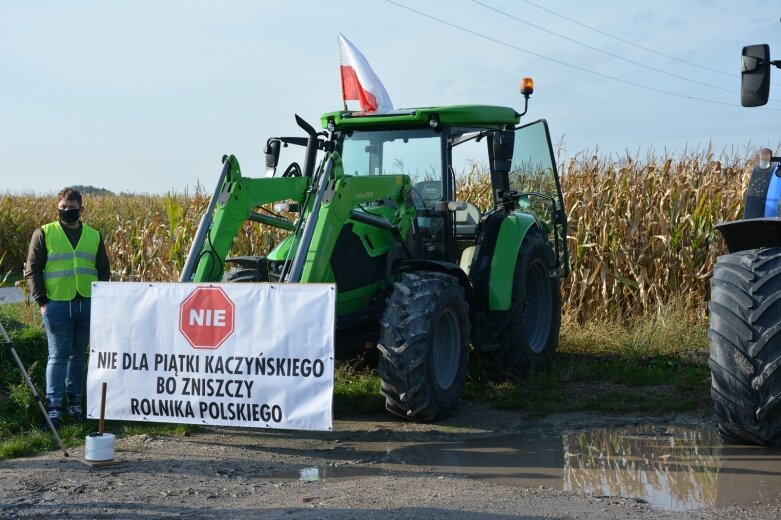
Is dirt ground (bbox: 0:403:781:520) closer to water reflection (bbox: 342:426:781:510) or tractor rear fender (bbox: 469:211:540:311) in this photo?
water reflection (bbox: 342:426:781:510)

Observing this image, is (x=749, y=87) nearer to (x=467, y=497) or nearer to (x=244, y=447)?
(x=467, y=497)

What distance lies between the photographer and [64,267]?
796 centimetres

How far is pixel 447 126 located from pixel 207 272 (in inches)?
105

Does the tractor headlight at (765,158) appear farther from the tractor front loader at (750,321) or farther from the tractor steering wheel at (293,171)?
the tractor steering wheel at (293,171)

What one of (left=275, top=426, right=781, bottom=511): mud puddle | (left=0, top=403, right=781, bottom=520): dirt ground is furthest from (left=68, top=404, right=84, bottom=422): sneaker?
(left=275, top=426, right=781, bottom=511): mud puddle

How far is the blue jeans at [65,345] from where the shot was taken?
784 centimetres

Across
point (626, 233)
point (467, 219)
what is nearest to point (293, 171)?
point (467, 219)

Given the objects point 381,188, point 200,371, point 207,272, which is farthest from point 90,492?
point 381,188

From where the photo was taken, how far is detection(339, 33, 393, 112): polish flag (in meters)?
10.2

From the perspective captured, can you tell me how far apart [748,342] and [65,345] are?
17.1 ft

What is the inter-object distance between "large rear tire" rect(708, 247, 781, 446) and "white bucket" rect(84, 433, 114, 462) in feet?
13.2

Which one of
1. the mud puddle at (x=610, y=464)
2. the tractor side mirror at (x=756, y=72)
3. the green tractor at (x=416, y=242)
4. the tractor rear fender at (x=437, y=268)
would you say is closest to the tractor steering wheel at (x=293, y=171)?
the green tractor at (x=416, y=242)

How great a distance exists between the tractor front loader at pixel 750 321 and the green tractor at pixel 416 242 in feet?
7.12

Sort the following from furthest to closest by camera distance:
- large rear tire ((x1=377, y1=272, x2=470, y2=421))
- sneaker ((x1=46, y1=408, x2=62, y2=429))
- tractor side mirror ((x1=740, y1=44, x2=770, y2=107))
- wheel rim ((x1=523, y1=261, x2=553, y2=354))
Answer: wheel rim ((x1=523, y1=261, x2=553, y2=354))
sneaker ((x1=46, y1=408, x2=62, y2=429))
large rear tire ((x1=377, y1=272, x2=470, y2=421))
tractor side mirror ((x1=740, y1=44, x2=770, y2=107))
